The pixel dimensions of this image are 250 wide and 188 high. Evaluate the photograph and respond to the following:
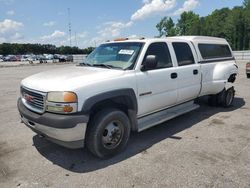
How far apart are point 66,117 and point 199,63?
368cm

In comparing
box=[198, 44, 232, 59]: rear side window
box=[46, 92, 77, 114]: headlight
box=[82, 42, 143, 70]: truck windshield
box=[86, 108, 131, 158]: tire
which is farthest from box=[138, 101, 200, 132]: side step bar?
box=[46, 92, 77, 114]: headlight

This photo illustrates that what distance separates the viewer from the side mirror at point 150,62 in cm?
411

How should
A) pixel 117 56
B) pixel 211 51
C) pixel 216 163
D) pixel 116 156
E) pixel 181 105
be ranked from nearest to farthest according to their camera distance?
1. pixel 216 163
2. pixel 116 156
3. pixel 117 56
4. pixel 181 105
5. pixel 211 51

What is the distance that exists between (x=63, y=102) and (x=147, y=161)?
158 cm

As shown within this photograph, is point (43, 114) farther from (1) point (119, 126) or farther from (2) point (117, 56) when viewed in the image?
(2) point (117, 56)

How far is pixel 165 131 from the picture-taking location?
5.05 metres

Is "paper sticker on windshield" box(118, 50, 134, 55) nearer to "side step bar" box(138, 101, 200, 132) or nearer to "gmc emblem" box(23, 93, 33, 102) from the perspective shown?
"side step bar" box(138, 101, 200, 132)

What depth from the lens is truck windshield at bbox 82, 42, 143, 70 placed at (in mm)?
4227

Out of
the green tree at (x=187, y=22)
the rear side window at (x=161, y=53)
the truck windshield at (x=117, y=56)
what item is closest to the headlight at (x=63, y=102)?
the truck windshield at (x=117, y=56)

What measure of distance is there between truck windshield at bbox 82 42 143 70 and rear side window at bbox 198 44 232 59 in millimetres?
2307

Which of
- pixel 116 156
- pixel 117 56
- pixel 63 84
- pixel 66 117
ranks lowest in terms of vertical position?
pixel 116 156

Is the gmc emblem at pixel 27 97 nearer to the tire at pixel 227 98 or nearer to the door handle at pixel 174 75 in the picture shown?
the door handle at pixel 174 75

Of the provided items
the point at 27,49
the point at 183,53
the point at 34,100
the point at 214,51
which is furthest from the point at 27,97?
the point at 27,49

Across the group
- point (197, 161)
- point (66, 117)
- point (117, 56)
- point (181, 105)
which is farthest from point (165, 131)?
point (66, 117)
